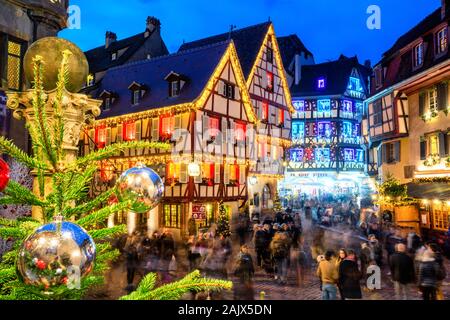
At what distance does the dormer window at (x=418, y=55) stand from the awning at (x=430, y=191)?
22.6 ft

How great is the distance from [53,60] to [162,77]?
2538cm

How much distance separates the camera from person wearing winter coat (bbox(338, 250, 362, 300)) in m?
9.44

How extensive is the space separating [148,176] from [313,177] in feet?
155

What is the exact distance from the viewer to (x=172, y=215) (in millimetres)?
25781

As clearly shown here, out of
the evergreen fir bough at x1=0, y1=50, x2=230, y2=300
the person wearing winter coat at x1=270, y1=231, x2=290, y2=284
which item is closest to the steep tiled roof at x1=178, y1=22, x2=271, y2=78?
the person wearing winter coat at x1=270, y1=231, x2=290, y2=284

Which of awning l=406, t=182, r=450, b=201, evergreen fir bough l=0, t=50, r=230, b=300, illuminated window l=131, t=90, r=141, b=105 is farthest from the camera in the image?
illuminated window l=131, t=90, r=141, b=105

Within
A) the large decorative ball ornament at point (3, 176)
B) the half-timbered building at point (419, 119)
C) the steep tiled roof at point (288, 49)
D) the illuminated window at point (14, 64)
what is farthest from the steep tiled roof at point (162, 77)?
→ the steep tiled roof at point (288, 49)

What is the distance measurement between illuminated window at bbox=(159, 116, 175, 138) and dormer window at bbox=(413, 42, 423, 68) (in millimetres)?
14487

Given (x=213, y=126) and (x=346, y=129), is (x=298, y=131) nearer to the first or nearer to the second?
(x=346, y=129)

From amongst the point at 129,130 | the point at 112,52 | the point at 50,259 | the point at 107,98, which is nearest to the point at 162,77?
the point at 129,130

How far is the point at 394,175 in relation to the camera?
26312 millimetres

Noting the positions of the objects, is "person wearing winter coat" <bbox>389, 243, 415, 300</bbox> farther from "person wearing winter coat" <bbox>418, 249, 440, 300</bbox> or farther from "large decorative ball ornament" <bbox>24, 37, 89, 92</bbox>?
"large decorative ball ornament" <bbox>24, 37, 89, 92</bbox>

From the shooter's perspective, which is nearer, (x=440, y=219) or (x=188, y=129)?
(x=440, y=219)
